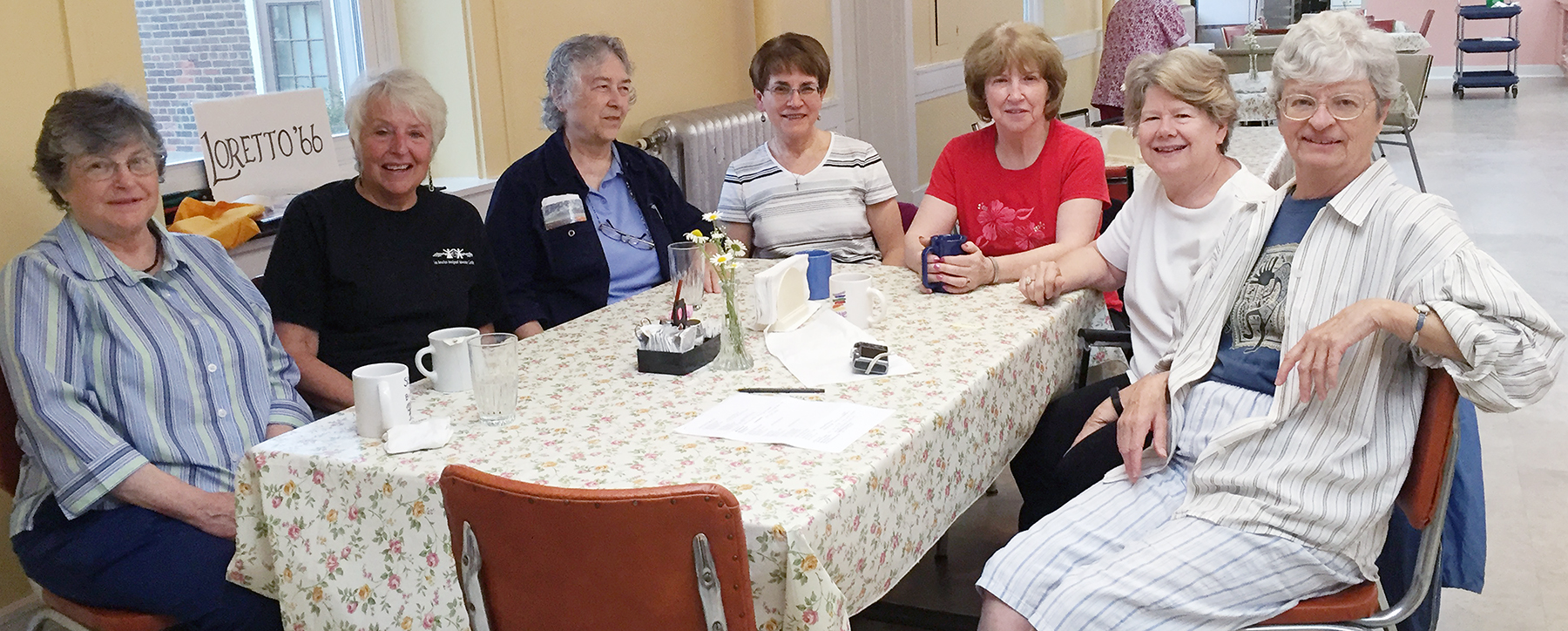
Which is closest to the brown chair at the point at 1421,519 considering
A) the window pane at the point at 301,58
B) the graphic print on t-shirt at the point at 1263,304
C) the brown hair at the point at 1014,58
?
the graphic print on t-shirt at the point at 1263,304

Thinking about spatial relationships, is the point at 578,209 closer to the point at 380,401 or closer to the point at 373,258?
the point at 373,258

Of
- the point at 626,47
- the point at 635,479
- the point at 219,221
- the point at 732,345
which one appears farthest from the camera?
the point at 626,47

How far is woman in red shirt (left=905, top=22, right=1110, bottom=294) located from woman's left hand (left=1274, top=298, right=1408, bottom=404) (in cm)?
102

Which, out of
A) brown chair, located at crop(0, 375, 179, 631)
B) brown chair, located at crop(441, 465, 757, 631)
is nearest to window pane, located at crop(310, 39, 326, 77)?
brown chair, located at crop(0, 375, 179, 631)

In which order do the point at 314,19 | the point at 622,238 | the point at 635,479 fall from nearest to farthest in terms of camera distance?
the point at 635,479 → the point at 622,238 → the point at 314,19

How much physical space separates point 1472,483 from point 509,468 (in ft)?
4.80

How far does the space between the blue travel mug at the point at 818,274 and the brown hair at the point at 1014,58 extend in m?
0.66

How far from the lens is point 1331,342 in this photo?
5.63 ft

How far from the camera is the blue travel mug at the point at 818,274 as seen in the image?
2553 millimetres

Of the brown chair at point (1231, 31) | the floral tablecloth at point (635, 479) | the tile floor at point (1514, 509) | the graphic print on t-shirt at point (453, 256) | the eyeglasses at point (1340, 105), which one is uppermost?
the eyeglasses at point (1340, 105)

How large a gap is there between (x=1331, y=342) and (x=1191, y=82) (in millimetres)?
860

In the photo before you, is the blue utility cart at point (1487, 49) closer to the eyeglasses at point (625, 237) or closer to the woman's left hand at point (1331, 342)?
the eyeglasses at point (625, 237)

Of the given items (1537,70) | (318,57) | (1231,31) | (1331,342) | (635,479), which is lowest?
(1537,70)

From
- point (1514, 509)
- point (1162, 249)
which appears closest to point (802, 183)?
point (1162, 249)
